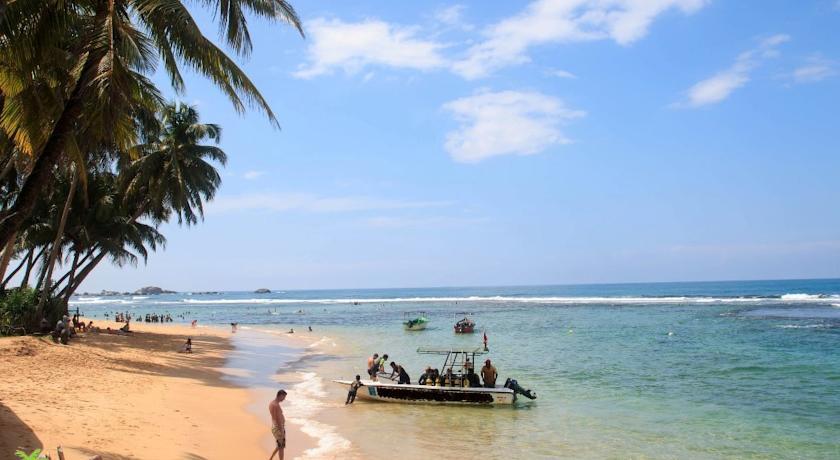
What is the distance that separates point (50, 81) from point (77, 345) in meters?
17.1

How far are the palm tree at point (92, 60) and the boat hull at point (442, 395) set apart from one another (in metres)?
10.2

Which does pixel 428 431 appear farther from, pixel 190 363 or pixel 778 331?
pixel 778 331

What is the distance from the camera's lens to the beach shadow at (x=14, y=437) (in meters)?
8.92

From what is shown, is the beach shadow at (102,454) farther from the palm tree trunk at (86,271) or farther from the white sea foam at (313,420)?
the palm tree trunk at (86,271)

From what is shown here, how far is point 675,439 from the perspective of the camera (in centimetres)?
1397

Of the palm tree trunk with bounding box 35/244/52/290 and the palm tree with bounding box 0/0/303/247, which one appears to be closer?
the palm tree with bounding box 0/0/303/247

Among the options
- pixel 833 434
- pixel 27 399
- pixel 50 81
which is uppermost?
pixel 50 81

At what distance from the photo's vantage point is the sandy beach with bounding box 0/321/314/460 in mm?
10492

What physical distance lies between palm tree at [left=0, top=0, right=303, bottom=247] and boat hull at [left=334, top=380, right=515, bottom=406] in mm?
10242

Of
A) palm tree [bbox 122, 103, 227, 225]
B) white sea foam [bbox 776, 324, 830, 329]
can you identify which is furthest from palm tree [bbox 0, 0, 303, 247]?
white sea foam [bbox 776, 324, 830, 329]

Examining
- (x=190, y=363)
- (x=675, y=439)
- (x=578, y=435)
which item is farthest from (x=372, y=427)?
(x=190, y=363)

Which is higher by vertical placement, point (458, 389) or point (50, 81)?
point (50, 81)

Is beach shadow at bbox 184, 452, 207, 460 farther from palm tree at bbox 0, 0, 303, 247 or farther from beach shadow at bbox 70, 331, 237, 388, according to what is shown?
→ beach shadow at bbox 70, 331, 237, 388

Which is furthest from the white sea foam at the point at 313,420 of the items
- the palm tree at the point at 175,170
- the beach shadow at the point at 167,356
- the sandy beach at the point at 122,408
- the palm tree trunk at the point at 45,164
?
the palm tree at the point at 175,170
